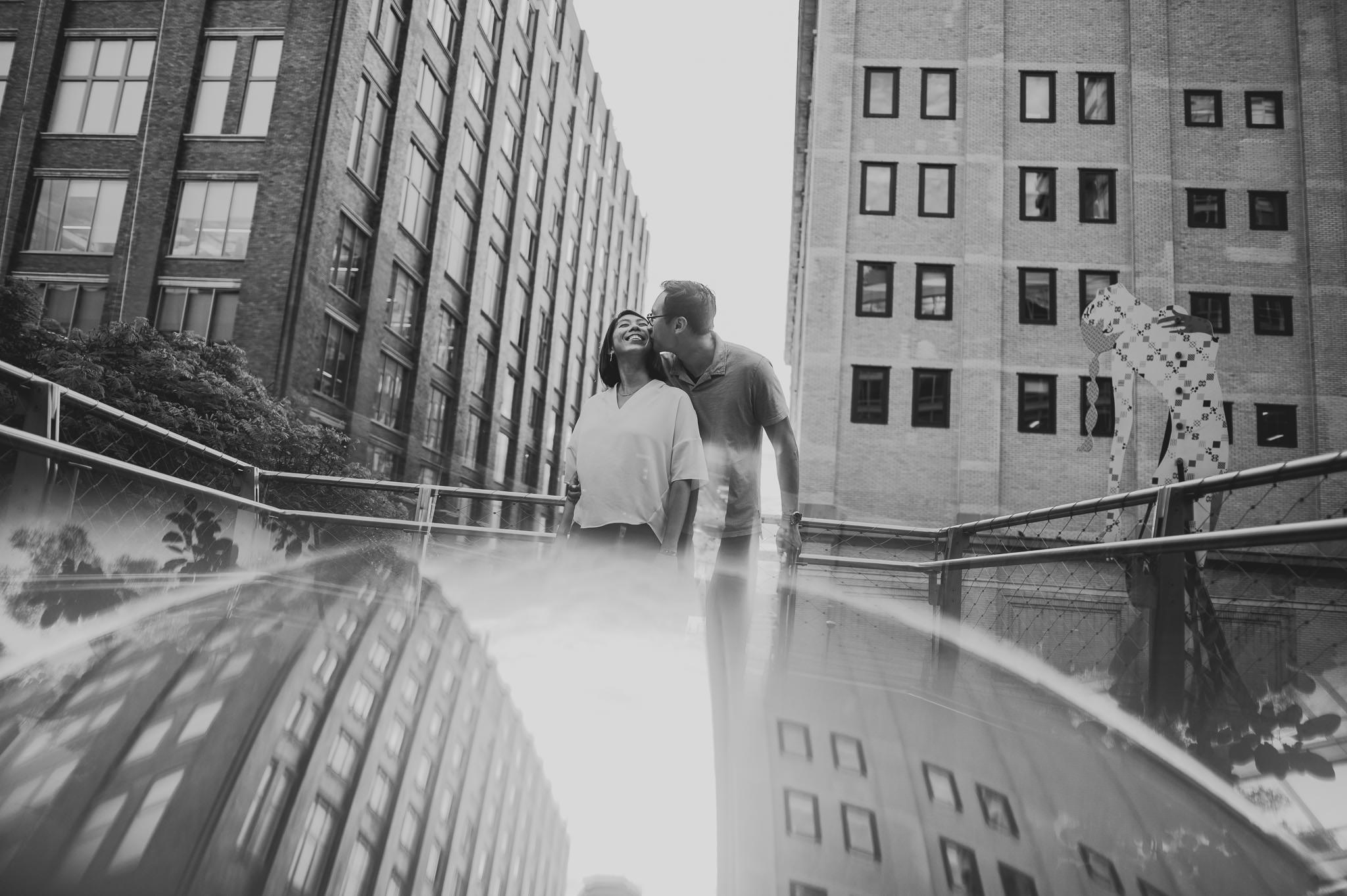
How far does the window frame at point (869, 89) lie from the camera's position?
82.0 feet

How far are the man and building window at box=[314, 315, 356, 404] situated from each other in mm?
19788

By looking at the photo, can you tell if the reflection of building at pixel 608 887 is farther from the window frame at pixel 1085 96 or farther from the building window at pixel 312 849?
the window frame at pixel 1085 96

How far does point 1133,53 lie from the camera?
24.1 m

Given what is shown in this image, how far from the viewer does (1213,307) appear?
23125 mm

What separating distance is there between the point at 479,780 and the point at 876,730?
1.40 m

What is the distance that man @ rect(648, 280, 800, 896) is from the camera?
3.03m

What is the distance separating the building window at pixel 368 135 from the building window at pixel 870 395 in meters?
13.8

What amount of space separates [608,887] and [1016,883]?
75 centimetres

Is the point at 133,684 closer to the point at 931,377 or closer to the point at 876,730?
the point at 876,730

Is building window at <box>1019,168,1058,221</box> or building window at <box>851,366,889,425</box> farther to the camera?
building window at <box>1019,168,1058,221</box>

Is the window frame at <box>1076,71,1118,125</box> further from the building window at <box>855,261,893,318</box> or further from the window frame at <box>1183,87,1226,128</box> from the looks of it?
the building window at <box>855,261,893,318</box>

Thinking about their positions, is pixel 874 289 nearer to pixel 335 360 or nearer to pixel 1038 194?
pixel 1038 194

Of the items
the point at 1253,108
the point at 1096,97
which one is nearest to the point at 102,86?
the point at 1096,97

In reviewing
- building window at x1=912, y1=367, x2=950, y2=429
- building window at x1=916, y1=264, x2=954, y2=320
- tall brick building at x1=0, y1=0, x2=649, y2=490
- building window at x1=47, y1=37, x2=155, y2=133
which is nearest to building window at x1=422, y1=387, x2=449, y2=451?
tall brick building at x1=0, y1=0, x2=649, y2=490
